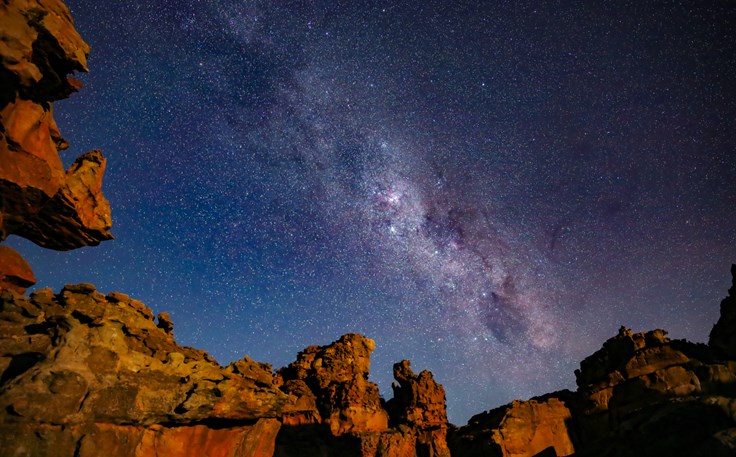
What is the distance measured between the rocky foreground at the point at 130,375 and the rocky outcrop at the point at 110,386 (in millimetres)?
46

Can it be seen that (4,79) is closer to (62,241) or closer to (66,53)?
(66,53)

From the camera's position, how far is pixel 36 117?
383 inches

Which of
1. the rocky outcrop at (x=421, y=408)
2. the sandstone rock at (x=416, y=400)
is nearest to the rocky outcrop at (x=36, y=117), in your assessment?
the rocky outcrop at (x=421, y=408)

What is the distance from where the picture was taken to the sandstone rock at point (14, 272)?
12.8 metres

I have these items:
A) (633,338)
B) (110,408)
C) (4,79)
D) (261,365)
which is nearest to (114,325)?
(110,408)

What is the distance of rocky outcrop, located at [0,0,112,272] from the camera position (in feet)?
25.6

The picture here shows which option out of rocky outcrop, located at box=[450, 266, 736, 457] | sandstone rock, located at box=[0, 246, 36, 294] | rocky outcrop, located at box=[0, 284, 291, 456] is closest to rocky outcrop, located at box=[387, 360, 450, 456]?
rocky outcrop, located at box=[450, 266, 736, 457]

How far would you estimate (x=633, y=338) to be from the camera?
25.4 meters

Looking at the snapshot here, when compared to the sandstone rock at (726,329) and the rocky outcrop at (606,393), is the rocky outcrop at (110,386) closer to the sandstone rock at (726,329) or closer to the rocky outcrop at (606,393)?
the rocky outcrop at (606,393)

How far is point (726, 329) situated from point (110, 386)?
101ft

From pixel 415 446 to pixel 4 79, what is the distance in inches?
1259

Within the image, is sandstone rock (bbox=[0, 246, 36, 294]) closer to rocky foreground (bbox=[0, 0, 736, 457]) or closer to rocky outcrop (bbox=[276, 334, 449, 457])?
rocky foreground (bbox=[0, 0, 736, 457])

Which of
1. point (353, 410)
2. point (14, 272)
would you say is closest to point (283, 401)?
point (353, 410)

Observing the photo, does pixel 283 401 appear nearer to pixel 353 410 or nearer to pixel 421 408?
pixel 353 410
